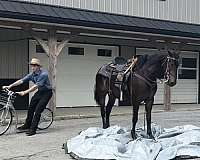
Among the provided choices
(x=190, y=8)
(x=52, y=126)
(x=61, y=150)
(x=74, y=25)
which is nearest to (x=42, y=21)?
(x=74, y=25)

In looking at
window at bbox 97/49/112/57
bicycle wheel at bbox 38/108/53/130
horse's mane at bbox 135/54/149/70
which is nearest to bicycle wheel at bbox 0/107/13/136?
bicycle wheel at bbox 38/108/53/130

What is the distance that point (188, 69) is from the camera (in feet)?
75.4

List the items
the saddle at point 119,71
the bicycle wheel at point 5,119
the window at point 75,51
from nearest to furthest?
the saddle at point 119,71, the bicycle wheel at point 5,119, the window at point 75,51

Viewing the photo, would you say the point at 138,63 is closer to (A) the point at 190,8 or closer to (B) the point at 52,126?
(B) the point at 52,126

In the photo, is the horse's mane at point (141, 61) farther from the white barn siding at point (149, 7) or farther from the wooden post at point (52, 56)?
the white barn siding at point (149, 7)

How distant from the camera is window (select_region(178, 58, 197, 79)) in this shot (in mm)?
22750

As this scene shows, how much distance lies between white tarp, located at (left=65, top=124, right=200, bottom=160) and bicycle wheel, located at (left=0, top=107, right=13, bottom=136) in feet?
7.74

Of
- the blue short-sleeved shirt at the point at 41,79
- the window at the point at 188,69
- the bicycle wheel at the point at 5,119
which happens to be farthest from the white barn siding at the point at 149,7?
the bicycle wheel at the point at 5,119

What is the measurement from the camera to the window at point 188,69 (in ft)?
74.6

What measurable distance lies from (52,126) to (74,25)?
146 inches

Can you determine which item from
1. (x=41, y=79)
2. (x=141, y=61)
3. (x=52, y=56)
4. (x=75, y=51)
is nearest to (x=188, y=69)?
(x=75, y=51)

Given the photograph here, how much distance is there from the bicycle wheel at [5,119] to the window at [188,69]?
517 inches

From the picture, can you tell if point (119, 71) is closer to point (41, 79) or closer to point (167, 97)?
point (41, 79)

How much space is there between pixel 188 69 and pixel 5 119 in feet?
45.3
